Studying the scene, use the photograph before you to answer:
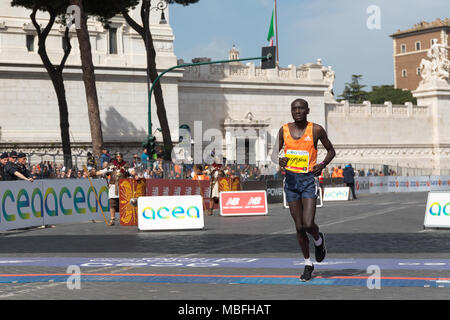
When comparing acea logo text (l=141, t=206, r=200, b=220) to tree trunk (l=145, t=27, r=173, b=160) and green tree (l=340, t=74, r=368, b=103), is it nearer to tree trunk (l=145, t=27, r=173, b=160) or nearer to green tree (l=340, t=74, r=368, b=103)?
tree trunk (l=145, t=27, r=173, b=160)

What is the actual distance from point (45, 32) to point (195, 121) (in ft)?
58.8

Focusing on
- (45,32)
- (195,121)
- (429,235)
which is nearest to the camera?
(429,235)

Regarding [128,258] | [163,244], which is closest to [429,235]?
[163,244]

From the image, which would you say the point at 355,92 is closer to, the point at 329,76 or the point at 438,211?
the point at 329,76

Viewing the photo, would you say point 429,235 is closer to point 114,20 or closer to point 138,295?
point 138,295

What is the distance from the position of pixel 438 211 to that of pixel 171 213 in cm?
609

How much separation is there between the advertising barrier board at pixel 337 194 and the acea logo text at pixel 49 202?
696 inches

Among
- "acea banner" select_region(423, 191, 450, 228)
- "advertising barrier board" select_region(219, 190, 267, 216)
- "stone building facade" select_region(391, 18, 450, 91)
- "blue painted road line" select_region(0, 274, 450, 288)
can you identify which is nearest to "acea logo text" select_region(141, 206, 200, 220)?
"acea banner" select_region(423, 191, 450, 228)

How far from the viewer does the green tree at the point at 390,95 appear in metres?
128

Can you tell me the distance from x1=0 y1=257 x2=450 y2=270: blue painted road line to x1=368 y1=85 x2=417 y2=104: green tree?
4492 inches

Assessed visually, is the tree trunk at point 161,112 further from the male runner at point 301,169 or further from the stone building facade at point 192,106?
the male runner at point 301,169

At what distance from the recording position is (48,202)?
23.1 m

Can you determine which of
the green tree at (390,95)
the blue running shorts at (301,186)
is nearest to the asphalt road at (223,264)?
the blue running shorts at (301,186)

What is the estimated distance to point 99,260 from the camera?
42.8ft
